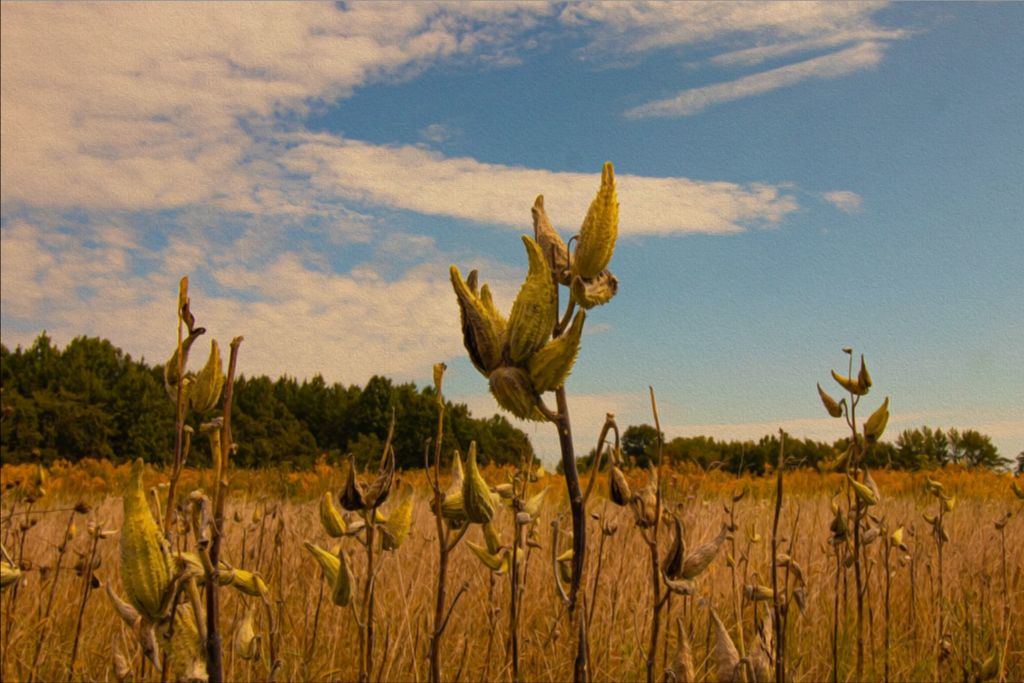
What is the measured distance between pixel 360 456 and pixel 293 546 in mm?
4578

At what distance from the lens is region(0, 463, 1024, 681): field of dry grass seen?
284 cm

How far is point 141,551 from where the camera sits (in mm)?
765

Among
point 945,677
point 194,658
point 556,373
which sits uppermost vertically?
point 556,373

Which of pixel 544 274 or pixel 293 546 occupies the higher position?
pixel 544 274

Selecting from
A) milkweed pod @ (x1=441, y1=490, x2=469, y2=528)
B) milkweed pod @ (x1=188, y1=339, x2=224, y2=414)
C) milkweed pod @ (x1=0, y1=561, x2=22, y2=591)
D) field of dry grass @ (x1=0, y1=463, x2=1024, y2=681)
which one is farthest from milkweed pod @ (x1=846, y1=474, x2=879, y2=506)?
milkweed pod @ (x1=0, y1=561, x2=22, y2=591)

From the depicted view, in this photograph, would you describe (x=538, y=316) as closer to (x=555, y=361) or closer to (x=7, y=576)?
(x=555, y=361)

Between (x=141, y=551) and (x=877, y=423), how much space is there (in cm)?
149

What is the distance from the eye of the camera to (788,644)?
345 cm

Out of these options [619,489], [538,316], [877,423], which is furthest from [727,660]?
[877,423]

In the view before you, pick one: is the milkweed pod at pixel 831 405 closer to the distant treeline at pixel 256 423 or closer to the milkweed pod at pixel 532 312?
the milkweed pod at pixel 532 312

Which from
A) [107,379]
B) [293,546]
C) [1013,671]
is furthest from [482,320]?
[107,379]

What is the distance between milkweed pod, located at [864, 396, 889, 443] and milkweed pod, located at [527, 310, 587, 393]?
1.29 m

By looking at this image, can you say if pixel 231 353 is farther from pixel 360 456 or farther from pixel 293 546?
pixel 360 456

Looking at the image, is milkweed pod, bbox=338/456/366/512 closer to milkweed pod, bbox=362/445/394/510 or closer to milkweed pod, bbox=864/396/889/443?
milkweed pod, bbox=362/445/394/510
